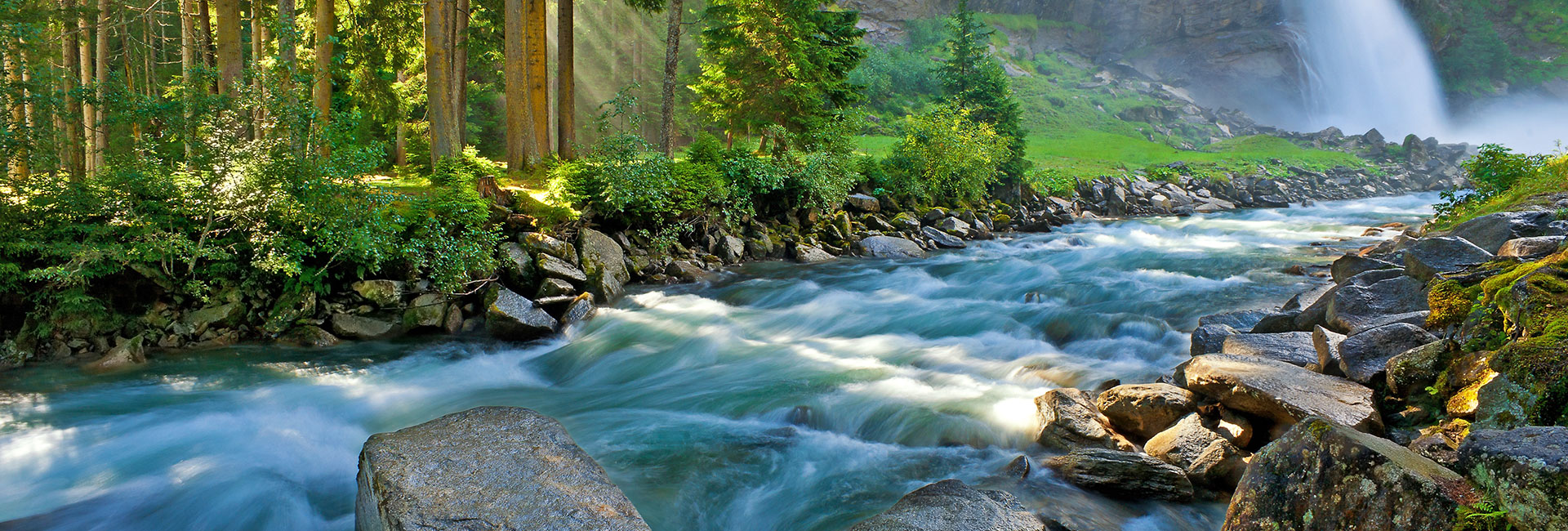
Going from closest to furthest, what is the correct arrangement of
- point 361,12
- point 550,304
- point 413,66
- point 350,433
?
1. point 350,433
2. point 550,304
3. point 361,12
4. point 413,66

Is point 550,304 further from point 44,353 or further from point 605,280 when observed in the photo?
point 44,353

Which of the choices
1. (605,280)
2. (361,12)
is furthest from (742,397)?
(361,12)

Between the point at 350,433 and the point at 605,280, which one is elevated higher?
the point at 605,280

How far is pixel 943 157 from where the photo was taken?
2267 cm

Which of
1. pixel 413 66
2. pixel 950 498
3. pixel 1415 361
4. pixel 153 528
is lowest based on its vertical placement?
pixel 153 528

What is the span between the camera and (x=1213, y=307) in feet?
38.2

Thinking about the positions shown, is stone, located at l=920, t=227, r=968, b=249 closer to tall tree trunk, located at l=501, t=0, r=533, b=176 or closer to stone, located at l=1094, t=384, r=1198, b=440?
tall tree trunk, located at l=501, t=0, r=533, b=176

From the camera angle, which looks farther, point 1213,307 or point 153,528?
point 1213,307

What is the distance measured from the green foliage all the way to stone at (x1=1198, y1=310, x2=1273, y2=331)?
13.3 metres

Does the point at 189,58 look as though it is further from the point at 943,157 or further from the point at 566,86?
the point at 943,157

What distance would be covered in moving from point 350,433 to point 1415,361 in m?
9.46

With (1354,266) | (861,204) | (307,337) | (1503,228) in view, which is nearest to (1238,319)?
(1354,266)

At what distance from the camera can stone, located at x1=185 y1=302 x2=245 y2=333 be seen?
956 cm

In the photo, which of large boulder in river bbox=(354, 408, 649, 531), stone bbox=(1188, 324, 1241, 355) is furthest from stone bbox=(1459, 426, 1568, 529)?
stone bbox=(1188, 324, 1241, 355)
